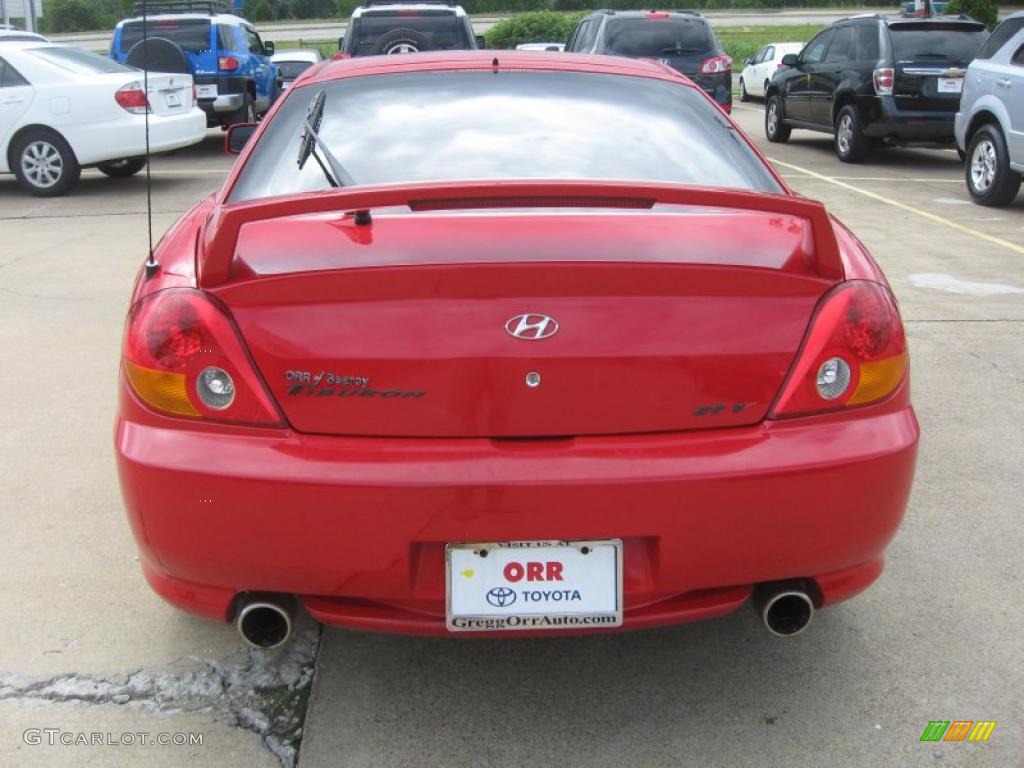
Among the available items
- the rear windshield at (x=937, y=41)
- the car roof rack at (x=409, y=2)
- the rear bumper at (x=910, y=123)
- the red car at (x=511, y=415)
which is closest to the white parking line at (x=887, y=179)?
the rear bumper at (x=910, y=123)

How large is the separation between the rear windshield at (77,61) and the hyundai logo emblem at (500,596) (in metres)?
10.1

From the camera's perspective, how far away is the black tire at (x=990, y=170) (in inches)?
392

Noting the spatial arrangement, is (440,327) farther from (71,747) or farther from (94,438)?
(94,438)

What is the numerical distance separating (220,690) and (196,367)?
89 cm

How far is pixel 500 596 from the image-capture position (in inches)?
91.9

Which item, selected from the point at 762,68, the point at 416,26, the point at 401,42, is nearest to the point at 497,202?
the point at 401,42

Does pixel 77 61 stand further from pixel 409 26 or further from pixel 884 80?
pixel 884 80

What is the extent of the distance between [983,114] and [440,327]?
9.39 meters

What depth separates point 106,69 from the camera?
11516 mm

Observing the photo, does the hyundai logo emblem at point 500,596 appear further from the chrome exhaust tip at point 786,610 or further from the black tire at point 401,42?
the black tire at point 401,42

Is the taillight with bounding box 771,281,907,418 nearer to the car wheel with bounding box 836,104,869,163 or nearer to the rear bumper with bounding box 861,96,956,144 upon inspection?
the rear bumper with bounding box 861,96,956,144

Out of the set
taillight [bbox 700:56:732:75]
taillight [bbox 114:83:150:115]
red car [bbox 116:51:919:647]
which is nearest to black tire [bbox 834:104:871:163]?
taillight [bbox 700:56:732:75]

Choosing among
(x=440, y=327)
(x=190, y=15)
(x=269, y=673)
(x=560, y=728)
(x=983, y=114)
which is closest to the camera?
(x=440, y=327)

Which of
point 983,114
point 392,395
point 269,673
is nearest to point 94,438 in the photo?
point 269,673
